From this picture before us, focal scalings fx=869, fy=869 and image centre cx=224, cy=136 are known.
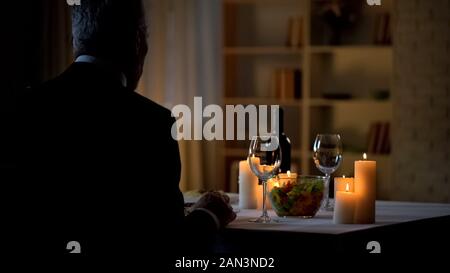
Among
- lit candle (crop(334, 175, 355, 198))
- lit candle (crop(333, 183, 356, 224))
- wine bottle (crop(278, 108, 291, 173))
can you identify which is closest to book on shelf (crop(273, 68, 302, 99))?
wine bottle (crop(278, 108, 291, 173))

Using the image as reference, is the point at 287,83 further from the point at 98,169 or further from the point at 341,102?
the point at 98,169

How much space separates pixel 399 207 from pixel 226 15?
130 inches

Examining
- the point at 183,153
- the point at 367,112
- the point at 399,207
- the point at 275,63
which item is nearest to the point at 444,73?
the point at 367,112

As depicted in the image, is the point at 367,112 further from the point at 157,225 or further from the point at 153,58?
the point at 157,225

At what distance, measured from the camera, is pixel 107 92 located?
6.25ft

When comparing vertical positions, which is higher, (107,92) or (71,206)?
(107,92)

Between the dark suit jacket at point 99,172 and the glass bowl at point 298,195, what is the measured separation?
41 cm

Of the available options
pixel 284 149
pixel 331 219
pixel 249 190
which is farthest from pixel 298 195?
pixel 284 149

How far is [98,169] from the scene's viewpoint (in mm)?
1857

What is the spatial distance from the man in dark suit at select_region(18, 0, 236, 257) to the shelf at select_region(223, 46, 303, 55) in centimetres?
354

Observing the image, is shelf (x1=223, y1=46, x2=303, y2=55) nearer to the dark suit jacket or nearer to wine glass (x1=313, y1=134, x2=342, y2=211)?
wine glass (x1=313, y1=134, x2=342, y2=211)

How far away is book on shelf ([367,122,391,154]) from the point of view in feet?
17.0

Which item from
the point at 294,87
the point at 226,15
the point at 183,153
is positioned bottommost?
the point at 183,153

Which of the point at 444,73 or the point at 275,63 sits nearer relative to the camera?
A: the point at 444,73
